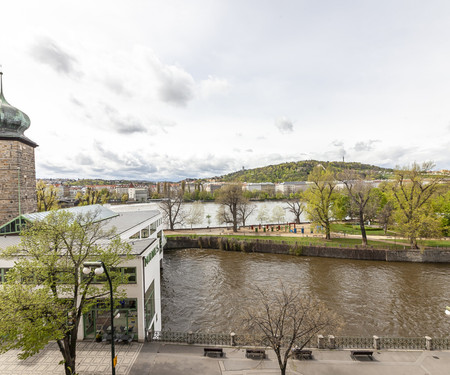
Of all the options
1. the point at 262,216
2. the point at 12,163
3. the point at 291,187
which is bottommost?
the point at 262,216

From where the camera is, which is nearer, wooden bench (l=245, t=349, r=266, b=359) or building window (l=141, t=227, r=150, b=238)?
wooden bench (l=245, t=349, r=266, b=359)

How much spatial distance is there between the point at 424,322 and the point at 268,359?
13.9 m

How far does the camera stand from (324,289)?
79.7ft

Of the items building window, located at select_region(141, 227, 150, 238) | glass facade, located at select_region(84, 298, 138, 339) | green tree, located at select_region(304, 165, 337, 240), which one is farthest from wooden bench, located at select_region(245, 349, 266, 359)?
green tree, located at select_region(304, 165, 337, 240)

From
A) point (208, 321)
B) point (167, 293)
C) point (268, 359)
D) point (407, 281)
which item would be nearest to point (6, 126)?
point (167, 293)

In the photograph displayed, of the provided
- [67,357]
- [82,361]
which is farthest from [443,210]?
[67,357]

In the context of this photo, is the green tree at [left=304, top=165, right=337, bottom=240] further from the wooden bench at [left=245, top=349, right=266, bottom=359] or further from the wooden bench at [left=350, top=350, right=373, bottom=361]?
the wooden bench at [left=245, top=349, right=266, bottom=359]

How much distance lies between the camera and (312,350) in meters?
12.6

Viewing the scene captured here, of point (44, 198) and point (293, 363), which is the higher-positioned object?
point (44, 198)

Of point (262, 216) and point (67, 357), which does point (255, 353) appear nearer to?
point (67, 357)

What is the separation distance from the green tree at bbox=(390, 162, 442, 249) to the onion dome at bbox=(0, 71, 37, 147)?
4330cm

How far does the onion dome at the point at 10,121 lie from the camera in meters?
19.2

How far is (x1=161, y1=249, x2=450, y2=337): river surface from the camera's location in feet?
59.6

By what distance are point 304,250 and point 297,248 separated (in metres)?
1.03
